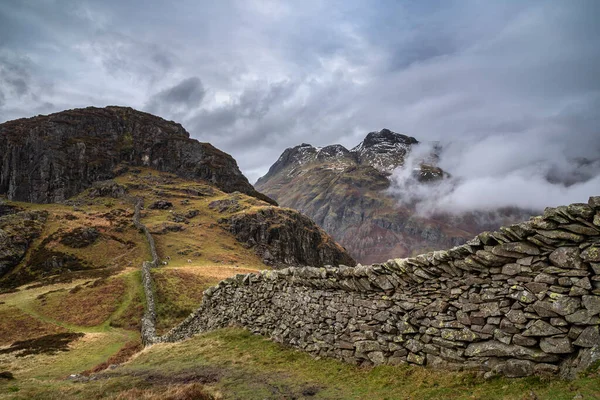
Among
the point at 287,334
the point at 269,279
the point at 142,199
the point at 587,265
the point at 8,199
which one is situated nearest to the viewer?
the point at 587,265

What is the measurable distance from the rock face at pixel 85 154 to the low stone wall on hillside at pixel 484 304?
549ft

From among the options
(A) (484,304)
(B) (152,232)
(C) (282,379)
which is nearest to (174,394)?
(C) (282,379)

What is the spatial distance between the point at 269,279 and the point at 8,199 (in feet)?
574

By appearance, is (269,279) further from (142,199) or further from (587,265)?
(142,199)

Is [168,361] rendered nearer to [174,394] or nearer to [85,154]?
[174,394]

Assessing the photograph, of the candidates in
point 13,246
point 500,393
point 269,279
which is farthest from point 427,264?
point 13,246

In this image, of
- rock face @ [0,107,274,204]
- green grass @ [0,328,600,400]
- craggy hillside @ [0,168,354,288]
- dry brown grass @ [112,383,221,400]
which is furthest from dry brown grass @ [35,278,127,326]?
rock face @ [0,107,274,204]

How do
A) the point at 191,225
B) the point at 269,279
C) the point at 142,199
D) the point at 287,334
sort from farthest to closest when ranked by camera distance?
the point at 142,199, the point at 191,225, the point at 269,279, the point at 287,334

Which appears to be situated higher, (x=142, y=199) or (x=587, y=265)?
(x=142, y=199)

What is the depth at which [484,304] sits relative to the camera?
891cm

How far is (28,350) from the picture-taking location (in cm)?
3081

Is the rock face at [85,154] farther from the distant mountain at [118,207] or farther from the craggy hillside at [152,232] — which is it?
the craggy hillside at [152,232]

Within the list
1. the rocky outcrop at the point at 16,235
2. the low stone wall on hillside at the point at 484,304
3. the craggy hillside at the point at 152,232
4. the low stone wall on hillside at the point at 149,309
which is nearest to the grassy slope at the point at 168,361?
the low stone wall on hillside at the point at 484,304

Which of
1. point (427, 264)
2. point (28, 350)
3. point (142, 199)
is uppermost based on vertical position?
point (142, 199)
